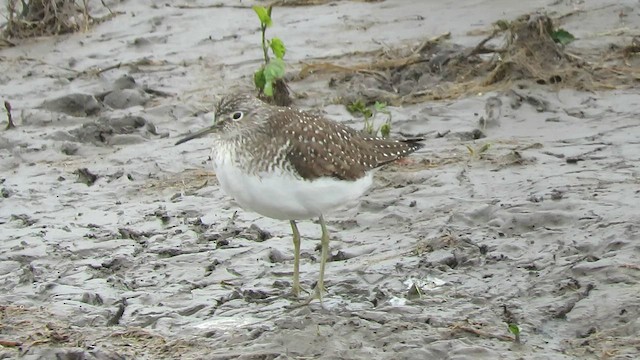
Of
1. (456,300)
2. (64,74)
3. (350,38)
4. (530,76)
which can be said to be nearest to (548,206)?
(456,300)

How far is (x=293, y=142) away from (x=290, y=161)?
0.60ft

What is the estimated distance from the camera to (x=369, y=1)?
45.2ft

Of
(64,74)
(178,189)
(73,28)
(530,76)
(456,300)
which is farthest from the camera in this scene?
(73,28)

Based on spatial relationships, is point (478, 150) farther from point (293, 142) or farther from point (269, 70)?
point (293, 142)

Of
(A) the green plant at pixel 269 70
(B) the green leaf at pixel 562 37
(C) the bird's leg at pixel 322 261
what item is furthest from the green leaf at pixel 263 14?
(C) the bird's leg at pixel 322 261

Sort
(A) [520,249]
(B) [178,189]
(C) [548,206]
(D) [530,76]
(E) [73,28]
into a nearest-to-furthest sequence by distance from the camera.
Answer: (A) [520,249], (C) [548,206], (B) [178,189], (D) [530,76], (E) [73,28]

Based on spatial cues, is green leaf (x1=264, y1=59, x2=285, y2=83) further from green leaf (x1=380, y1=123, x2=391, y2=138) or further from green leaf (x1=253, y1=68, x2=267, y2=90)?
green leaf (x1=380, y1=123, x2=391, y2=138)

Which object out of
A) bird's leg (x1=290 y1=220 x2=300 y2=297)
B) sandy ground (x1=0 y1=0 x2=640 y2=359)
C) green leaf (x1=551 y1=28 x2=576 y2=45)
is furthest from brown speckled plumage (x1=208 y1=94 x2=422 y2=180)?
green leaf (x1=551 y1=28 x2=576 y2=45)

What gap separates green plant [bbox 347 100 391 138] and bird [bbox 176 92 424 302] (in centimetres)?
191

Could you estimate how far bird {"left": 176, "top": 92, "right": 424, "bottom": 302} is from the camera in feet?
22.0

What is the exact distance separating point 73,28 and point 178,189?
5052mm

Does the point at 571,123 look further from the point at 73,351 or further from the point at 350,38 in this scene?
the point at 73,351

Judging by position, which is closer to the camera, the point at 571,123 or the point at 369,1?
the point at 571,123

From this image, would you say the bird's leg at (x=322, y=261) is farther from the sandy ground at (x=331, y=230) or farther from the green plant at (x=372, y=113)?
the green plant at (x=372, y=113)
